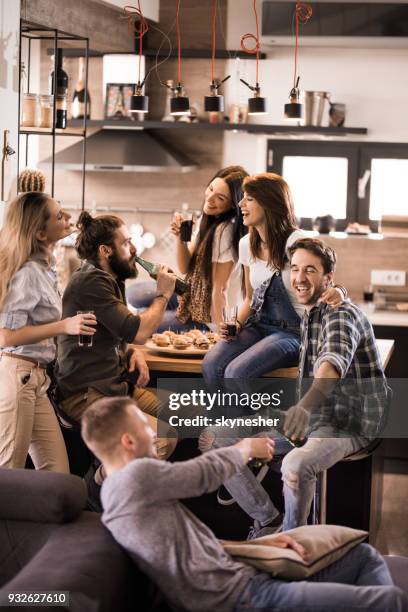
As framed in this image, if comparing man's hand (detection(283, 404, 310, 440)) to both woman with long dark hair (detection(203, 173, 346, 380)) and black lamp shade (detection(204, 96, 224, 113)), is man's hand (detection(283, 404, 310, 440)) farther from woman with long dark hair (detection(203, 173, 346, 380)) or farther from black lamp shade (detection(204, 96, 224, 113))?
black lamp shade (detection(204, 96, 224, 113))

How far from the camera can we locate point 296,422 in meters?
3.41

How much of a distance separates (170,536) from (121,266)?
1803 millimetres

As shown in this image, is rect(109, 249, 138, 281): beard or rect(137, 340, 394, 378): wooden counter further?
rect(137, 340, 394, 378): wooden counter

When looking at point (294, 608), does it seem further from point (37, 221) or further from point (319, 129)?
point (319, 129)

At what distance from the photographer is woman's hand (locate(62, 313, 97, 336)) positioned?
3.63m

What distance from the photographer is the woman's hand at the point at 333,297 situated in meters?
3.62

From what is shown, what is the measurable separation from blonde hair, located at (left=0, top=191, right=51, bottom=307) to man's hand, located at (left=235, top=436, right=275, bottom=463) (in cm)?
129

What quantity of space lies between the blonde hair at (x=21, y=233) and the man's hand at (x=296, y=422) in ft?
3.87

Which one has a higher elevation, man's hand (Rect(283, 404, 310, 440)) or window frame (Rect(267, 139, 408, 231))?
window frame (Rect(267, 139, 408, 231))

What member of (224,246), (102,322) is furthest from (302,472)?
(224,246)

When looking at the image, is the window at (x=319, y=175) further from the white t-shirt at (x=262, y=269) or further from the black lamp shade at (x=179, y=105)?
the white t-shirt at (x=262, y=269)

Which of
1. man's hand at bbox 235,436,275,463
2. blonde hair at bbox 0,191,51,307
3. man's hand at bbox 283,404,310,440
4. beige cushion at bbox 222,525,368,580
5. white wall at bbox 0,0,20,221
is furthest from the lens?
white wall at bbox 0,0,20,221

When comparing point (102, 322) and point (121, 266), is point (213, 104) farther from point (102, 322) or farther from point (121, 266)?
point (102, 322)

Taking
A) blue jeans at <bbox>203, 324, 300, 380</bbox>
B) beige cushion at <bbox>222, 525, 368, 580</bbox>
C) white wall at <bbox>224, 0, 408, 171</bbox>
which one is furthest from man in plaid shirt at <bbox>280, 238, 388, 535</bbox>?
white wall at <bbox>224, 0, 408, 171</bbox>
